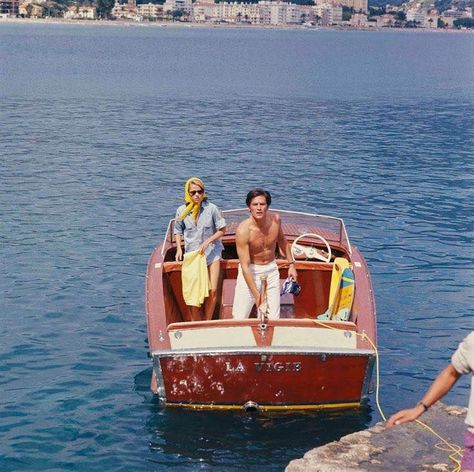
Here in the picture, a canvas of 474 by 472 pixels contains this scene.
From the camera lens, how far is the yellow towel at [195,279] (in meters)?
13.6

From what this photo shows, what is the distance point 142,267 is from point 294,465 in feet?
34.2

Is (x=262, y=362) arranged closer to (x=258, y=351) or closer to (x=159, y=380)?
(x=258, y=351)

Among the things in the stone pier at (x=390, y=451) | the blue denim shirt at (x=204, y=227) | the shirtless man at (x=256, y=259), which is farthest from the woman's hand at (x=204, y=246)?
the stone pier at (x=390, y=451)

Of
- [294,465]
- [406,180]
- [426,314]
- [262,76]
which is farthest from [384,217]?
[262,76]

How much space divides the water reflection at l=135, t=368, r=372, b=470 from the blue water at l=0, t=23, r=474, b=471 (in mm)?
21

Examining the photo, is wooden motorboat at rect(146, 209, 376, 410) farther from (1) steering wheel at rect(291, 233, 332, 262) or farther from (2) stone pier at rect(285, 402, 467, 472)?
(1) steering wheel at rect(291, 233, 332, 262)

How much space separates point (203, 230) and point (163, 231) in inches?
363

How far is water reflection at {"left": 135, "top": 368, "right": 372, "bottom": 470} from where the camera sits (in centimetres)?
1123

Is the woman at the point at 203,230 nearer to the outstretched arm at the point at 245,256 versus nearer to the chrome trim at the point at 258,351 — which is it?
the outstretched arm at the point at 245,256

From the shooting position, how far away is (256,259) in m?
12.4

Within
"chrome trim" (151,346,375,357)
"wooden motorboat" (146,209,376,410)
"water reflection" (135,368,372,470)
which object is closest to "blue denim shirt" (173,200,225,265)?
"wooden motorboat" (146,209,376,410)

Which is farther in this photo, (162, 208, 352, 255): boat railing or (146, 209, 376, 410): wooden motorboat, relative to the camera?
(162, 208, 352, 255): boat railing

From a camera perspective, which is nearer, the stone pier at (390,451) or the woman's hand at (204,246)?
the stone pier at (390,451)

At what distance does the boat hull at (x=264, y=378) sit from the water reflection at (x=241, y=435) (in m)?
0.18
